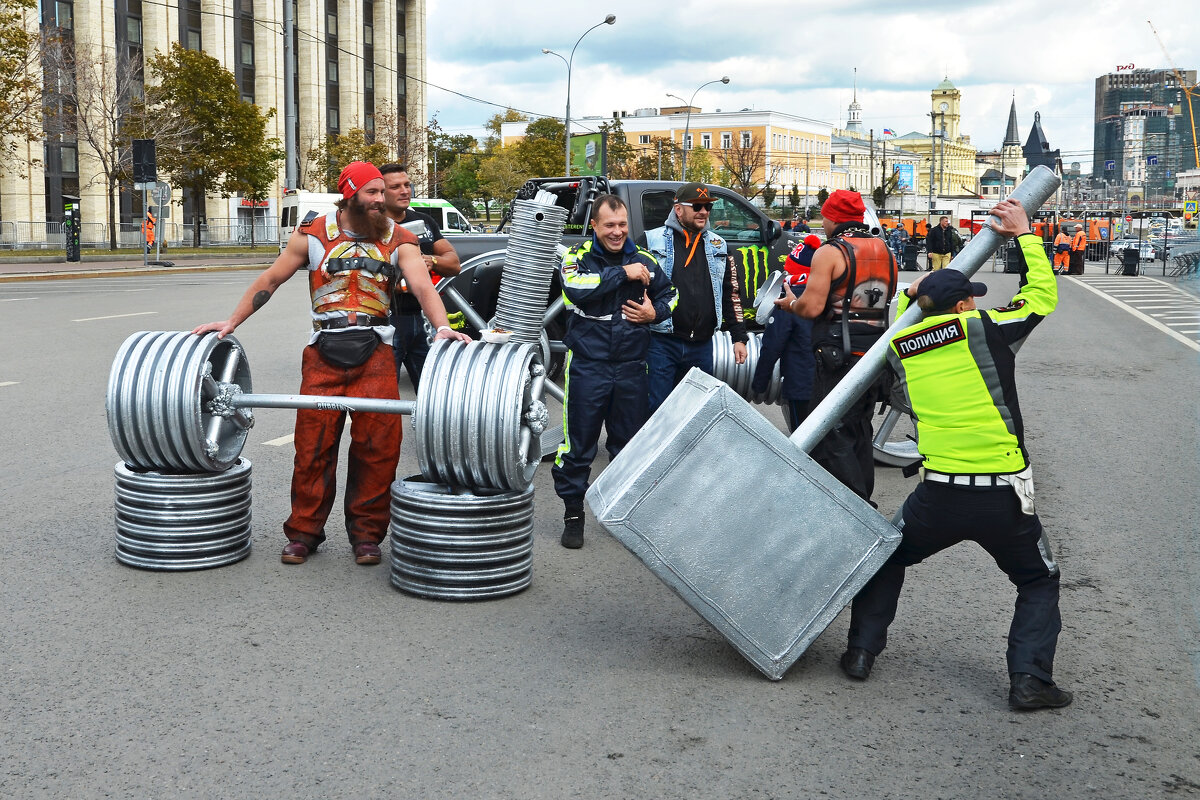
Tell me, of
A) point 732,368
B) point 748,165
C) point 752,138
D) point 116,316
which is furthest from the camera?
point 752,138

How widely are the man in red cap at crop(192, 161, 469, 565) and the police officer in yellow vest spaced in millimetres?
2355

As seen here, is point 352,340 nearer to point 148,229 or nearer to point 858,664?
point 858,664

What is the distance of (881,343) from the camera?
459 cm

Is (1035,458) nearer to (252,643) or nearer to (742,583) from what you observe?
(742,583)

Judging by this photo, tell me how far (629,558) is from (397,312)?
2.34 m

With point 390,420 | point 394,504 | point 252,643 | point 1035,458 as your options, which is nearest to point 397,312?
point 390,420

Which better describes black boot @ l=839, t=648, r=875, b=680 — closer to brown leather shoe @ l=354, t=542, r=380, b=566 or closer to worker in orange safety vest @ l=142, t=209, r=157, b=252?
brown leather shoe @ l=354, t=542, r=380, b=566

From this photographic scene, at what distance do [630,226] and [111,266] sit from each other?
28.0m

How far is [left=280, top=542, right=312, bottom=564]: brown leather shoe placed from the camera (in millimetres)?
5918

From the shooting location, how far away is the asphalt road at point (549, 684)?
12.1 ft

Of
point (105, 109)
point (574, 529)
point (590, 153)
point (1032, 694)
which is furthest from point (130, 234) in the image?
point (1032, 694)

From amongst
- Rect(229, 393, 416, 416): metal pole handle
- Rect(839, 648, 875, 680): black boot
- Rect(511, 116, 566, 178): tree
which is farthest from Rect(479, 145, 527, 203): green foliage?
Rect(839, 648, 875, 680): black boot

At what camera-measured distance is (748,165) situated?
421 feet

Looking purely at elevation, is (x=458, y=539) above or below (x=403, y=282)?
below
